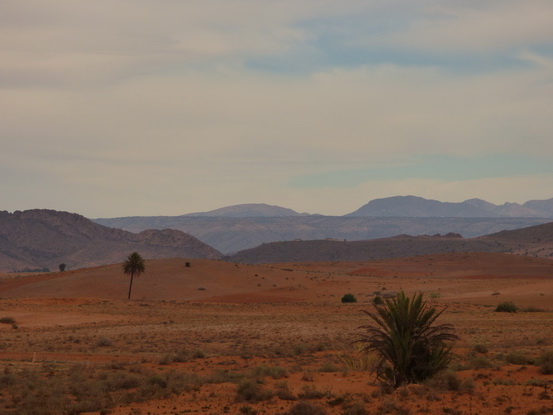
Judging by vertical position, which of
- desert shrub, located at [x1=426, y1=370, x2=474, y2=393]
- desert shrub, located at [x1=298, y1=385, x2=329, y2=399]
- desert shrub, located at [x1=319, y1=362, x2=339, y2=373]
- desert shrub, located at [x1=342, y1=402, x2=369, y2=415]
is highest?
desert shrub, located at [x1=426, y1=370, x2=474, y2=393]

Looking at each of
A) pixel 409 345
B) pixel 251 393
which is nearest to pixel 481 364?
pixel 409 345

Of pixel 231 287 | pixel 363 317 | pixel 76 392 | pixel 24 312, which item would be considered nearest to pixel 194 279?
pixel 231 287

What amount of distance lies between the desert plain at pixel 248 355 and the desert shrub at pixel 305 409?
2.0 inches

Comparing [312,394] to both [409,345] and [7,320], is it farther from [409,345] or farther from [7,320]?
[7,320]

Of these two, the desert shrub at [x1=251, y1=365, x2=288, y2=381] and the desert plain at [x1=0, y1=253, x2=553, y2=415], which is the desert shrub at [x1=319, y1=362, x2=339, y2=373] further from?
the desert shrub at [x1=251, y1=365, x2=288, y2=381]

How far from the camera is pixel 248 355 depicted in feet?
97.7

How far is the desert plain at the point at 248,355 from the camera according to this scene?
1741cm

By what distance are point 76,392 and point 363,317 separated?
100.0 ft

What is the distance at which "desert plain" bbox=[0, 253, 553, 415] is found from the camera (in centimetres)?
1741

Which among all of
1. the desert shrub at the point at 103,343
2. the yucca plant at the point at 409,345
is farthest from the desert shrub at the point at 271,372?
the desert shrub at the point at 103,343

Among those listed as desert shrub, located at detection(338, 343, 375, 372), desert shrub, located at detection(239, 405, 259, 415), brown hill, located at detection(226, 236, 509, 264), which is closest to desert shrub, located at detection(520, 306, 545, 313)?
desert shrub, located at detection(338, 343, 375, 372)

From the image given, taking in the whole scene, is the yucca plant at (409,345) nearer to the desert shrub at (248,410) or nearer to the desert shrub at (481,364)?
the desert shrub at (481,364)

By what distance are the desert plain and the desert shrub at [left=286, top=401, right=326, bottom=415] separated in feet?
0.16

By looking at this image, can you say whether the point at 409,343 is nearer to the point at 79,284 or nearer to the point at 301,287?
the point at 301,287
